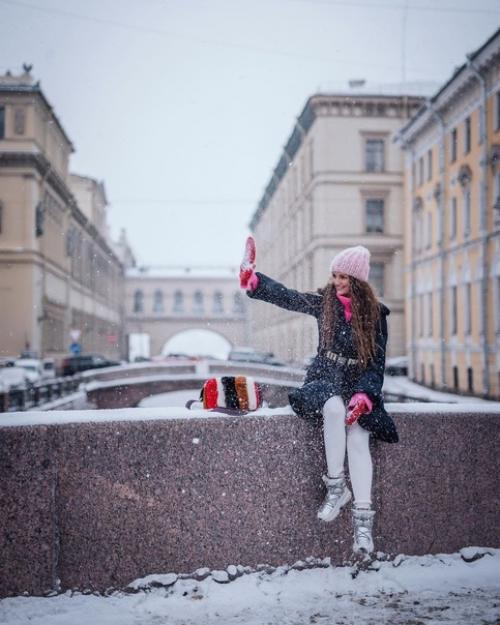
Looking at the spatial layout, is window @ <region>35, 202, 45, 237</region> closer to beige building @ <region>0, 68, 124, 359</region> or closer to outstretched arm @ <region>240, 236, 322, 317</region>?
beige building @ <region>0, 68, 124, 359</region>

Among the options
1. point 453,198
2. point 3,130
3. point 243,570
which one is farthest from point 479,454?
point 3,130

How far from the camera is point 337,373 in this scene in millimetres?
3805

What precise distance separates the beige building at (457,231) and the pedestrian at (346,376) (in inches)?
667

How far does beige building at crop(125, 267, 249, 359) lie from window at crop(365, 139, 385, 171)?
136 ft

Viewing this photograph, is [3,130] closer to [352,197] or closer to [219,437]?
[352,197]

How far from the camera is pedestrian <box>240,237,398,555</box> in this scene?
12.0 ft

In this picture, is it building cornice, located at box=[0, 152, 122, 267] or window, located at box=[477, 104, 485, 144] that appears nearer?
window, located at box=[477, 104, 485, 144]

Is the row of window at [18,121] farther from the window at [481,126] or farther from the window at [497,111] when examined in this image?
the window at [497,111]

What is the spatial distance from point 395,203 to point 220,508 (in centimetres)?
3563

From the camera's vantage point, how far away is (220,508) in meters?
3.73

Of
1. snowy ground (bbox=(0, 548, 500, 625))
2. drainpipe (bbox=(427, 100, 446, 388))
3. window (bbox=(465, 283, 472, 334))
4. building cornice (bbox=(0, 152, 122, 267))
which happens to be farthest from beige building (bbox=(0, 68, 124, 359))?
snowy ground (bbox=(0, 548, 500, 625))

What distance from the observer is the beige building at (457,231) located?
69.9 ft

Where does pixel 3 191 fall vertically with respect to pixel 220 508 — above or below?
above

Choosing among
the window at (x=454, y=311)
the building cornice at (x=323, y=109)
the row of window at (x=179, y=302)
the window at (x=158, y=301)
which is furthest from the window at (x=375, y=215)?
the window at (x=158, y=301)
